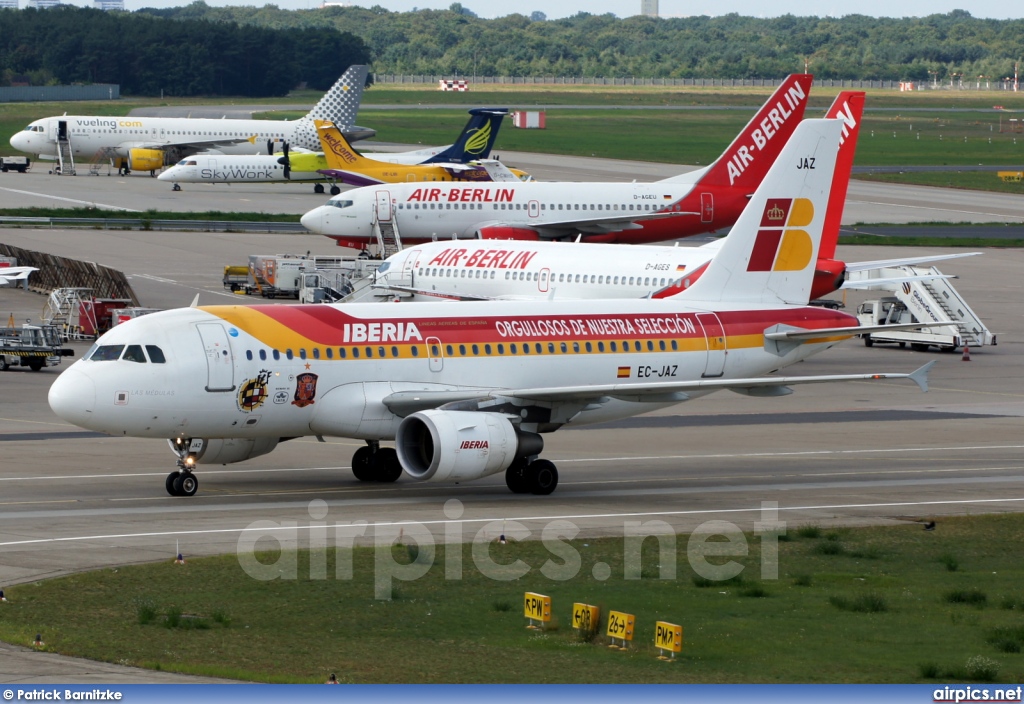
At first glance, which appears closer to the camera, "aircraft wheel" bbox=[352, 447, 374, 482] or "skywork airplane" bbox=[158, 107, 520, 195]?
"aircraft wheel" bbox=[352, 447, 374, 482]

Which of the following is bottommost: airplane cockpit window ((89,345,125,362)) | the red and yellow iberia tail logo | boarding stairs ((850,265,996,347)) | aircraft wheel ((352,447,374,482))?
boarding stairs ((850,265,996,347))

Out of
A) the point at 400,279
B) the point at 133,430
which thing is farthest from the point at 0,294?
the point at 133,430

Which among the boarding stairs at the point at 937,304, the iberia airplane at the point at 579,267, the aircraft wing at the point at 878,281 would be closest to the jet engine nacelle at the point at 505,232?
the iberia airplane at the point at 579,267

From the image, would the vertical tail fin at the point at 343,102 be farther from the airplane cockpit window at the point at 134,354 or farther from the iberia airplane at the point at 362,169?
the airplane cockpit window at the point at 134,354

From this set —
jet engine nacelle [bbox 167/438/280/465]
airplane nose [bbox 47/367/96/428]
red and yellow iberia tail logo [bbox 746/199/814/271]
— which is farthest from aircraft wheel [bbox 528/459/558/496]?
airplane nose [bbox 47/367/96/428]

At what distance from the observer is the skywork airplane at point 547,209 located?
3044 inches

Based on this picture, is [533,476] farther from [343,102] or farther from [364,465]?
[343,102]

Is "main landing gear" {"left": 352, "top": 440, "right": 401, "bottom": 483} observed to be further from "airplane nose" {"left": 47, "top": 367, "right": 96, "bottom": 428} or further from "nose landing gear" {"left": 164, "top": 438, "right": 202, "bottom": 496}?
"airplane nose" {"left": 47, "top": 367, "right": 96, "bottom": 428}

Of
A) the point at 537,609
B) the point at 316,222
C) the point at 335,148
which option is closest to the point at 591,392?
the point at 537,609

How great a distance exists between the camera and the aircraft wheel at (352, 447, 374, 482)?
37500mm

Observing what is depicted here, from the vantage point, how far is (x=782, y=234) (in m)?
42.3

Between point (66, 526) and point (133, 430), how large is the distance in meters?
3.25

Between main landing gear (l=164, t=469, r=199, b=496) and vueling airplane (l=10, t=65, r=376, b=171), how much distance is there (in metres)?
106

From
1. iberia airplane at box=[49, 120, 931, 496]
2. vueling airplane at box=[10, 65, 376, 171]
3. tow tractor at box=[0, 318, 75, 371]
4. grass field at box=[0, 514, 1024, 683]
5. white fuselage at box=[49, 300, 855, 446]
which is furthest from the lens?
vueling airplane at box=[10, 65, 376, 171]
